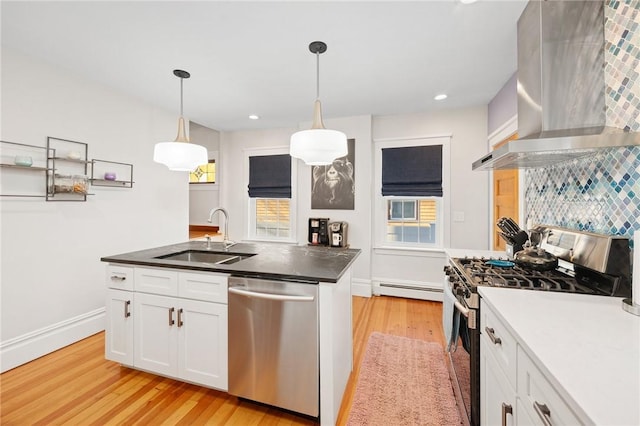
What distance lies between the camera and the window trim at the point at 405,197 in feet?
11.8

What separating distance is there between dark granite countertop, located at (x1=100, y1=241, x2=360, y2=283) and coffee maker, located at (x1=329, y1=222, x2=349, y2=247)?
1.48 metres

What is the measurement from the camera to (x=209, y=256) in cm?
235

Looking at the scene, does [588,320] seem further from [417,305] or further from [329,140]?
[417,305]

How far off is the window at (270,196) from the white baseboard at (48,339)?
2441 millimetres

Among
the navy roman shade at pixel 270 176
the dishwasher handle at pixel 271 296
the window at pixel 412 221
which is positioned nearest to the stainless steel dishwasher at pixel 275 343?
the dishwasher handle at pixel 271 296

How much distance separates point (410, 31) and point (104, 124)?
3197mm

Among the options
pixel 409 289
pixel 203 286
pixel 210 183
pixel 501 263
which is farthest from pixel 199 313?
pixel 210 183

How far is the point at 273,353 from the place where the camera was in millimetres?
1593

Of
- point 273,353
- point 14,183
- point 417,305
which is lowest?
point 417,305

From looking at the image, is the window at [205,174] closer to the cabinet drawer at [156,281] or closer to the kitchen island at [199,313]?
the kitchen island at [199,313]

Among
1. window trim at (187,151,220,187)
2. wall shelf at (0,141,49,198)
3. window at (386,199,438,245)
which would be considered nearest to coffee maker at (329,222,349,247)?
window at (386,199,438,245)

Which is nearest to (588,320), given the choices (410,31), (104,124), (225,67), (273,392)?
(273,392)

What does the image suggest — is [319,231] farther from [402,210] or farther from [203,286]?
[203,286]

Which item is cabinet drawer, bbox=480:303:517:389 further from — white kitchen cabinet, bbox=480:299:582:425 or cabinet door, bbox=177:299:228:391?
cabinet door, bbox=177:299:228:391
